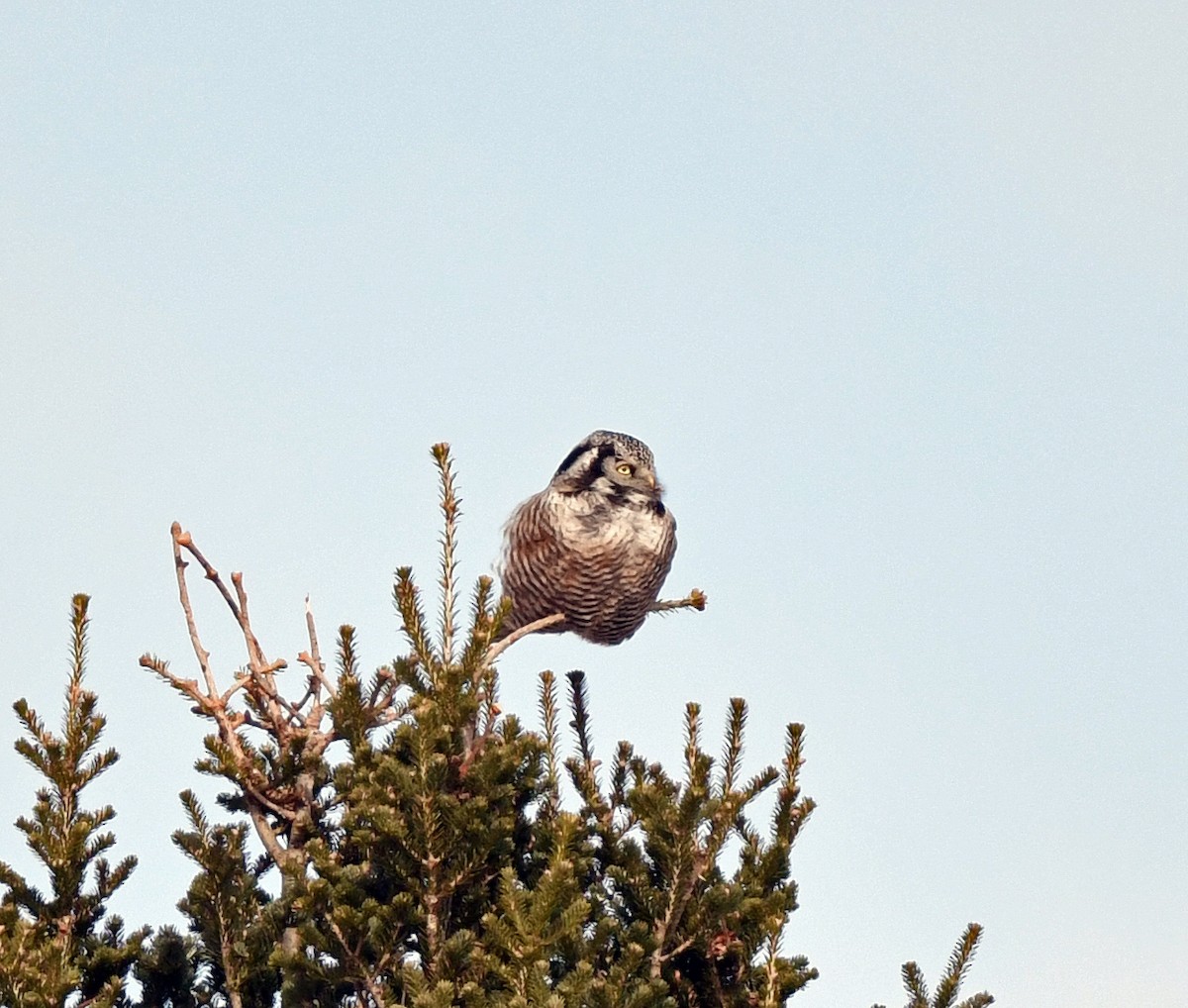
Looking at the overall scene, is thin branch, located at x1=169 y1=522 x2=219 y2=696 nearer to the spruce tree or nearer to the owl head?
the spruce tree

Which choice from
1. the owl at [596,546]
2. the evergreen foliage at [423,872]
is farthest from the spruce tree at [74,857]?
the owl at [596,546]

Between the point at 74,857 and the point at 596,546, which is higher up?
the point at 596,546

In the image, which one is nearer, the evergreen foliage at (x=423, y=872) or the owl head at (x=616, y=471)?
the evergreen foliage at (x=423, y=872)

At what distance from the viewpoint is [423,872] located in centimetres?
613

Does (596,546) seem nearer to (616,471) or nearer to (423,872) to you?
(616,471)

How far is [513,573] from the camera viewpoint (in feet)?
30.4

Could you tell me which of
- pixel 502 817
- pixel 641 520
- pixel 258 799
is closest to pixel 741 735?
pixel 502 817

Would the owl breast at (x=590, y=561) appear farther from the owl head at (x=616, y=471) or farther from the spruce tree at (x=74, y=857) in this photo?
the spruce tree at (x=74, y=857)

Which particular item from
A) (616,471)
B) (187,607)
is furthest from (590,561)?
(187,607)

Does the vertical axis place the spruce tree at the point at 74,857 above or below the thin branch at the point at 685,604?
below

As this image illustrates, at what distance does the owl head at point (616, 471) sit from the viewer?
9234mm

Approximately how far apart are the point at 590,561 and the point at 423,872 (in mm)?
3081

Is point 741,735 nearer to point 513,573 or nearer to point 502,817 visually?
point 502,817

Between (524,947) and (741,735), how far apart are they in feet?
4.84
